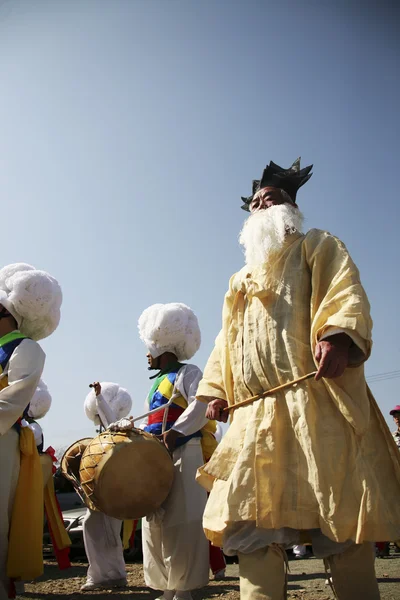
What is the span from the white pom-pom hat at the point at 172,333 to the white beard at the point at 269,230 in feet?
6.74

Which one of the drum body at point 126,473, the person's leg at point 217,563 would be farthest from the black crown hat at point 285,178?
the person's leg at point 217,563

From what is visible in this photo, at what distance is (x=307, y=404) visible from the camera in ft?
8.61

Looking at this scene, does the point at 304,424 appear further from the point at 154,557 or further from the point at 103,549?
the point at 103,549

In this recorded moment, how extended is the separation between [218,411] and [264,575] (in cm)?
92

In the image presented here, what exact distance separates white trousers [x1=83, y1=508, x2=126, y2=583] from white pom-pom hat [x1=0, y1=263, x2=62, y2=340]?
2.27 metres

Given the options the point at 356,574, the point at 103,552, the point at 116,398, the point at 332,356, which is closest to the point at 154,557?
the point at 103,552

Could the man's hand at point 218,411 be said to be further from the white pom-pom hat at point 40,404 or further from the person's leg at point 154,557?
the white pom-pom hat at point 40,404

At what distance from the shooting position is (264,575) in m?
2.46

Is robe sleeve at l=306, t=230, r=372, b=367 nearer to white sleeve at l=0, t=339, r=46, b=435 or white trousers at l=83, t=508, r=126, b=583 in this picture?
white sleeve at l=0, t=339, r=46, b=435

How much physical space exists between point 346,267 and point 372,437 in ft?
2.74

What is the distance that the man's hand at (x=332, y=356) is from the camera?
8.29 ft

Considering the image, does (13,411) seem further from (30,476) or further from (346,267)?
(346,267)

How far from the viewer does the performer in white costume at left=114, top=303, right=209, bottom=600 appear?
164 inches

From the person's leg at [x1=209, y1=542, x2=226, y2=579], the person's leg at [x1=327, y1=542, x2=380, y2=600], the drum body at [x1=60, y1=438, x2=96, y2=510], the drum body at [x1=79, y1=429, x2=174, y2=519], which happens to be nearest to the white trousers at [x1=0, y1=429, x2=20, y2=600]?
the drum body at [x1=79, y1=429, x2=174, y2=519]
